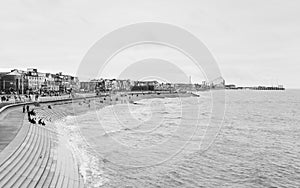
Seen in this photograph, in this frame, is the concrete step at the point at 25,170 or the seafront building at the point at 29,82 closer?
the concrete step at the point at 25,170

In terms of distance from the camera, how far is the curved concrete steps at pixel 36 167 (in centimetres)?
1243

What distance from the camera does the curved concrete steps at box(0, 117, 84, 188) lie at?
40.8 ft

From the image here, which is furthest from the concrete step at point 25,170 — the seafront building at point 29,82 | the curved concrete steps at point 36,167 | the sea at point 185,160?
the seafront building at point 29,82

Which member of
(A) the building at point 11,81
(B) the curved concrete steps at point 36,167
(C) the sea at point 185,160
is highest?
(A) the building at point 11,81

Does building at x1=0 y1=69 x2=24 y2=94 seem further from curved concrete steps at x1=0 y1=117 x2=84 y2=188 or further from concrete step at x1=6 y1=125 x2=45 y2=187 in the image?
concrete step at x1=6 y1=125 x2=45 y2=187

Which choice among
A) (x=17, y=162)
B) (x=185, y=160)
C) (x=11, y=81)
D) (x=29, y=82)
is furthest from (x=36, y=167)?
(x=29, y=82)

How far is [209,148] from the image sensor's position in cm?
2730

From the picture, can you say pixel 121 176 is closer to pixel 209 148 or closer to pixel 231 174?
pixel 231 174

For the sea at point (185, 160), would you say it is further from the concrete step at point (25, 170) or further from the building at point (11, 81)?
the building at point (11, 81)

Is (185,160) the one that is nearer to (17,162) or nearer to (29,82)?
(17,162)

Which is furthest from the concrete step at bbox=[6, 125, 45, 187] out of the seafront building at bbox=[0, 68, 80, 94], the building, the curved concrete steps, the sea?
the building

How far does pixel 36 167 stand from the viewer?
14.8 metres

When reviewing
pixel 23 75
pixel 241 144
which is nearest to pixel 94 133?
pixel 241 144

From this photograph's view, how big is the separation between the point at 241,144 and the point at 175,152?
894 centimetres
